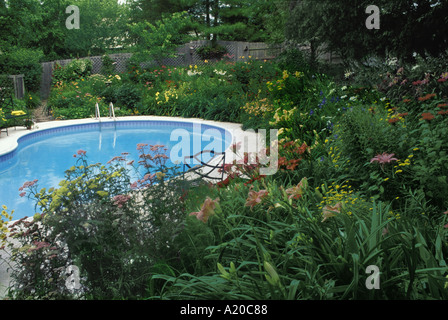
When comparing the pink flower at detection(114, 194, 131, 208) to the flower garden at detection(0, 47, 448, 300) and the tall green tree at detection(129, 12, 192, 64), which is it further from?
the tall green tree at detection(129, 12, 192, 64)

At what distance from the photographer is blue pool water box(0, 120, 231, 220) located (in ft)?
22.0

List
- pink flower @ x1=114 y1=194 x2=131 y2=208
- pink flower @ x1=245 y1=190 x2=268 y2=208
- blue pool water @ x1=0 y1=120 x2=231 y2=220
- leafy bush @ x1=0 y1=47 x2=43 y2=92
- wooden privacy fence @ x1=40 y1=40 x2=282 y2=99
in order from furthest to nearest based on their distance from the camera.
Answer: wooden privacy fence @ x1=40 y1=40 x2=282 y2=99, leafy bush @ x1=0 y1=47 x2=43 y2=92, blue pool water @ x1=0 y1=120 x2=231 y2=220, pink flower @ x1=114 y1=194 x2=131 y2=208, pink flower @ x1=245 y1=190 x2=268 y2=208

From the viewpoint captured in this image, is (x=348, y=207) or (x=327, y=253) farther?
(x=348, y=207)

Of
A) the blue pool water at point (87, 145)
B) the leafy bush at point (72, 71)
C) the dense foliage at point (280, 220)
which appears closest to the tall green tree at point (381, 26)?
the dense foliage at point (280, 220)

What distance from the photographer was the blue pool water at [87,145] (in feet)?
22.0

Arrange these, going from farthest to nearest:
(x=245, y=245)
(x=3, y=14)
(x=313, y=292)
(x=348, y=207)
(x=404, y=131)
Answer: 1. (x=3, y=14)
2. (x=404, y=131)
3. (x=348, y=207)
4. (x=245, y=245)
5. (x=313, y=292)

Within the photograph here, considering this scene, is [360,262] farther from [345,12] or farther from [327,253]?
[345,12]

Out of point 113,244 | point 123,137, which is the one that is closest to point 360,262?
point 113,244

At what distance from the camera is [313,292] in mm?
1576

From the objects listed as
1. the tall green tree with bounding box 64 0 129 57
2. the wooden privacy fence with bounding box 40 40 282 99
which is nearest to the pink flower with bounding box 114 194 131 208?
the wooden privacy fence with bounding box 40 40 282 99

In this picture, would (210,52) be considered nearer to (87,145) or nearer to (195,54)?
(195,54)

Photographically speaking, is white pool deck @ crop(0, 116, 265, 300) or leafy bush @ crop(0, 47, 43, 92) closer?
white pool deck @ crop(0, 116, 265, 300)
